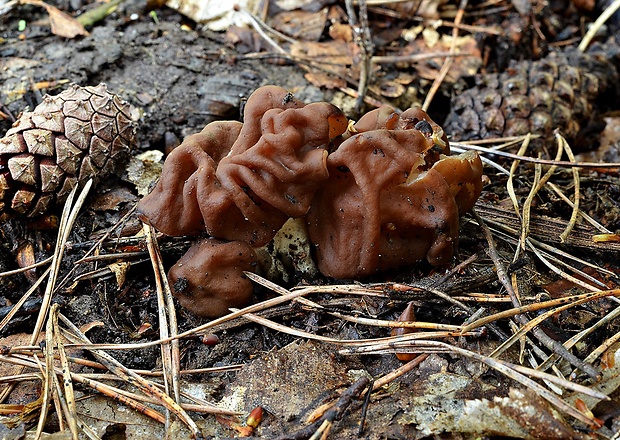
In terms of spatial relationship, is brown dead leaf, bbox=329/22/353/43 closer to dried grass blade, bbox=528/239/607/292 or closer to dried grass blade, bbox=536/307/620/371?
dried grass blade, bbox=528/239/607/292

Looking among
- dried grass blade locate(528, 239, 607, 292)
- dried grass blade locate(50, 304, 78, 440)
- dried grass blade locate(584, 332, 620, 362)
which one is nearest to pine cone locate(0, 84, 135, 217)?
dried grass blade locate(50, 304, 78, 440)

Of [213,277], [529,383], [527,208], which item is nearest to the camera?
[529,383]

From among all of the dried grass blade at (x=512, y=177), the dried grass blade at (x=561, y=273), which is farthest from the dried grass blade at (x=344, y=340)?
the dried grass blade at (x=512, y=177)

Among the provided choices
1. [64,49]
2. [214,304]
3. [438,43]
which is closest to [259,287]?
[214,304]

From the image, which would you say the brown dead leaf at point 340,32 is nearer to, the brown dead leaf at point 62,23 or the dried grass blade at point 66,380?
the brown dead leaf at point 62,23

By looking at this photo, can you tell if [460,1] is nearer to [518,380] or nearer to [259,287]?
[259,287]

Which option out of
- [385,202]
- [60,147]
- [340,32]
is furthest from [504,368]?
[340,32]

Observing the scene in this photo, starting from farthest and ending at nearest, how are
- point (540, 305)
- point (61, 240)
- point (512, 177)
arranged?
point (512, 177) → point (61, 240) → point (540, 305)

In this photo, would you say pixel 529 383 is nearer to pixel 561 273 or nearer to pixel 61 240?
pixel 561 273
